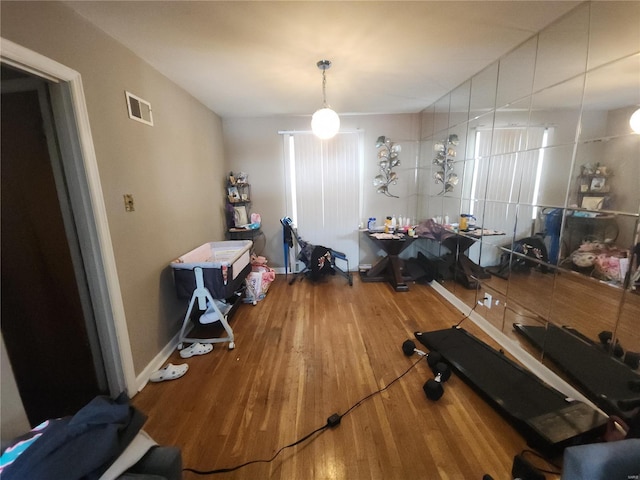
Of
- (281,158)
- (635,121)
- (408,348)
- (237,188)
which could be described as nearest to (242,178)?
(237,188)

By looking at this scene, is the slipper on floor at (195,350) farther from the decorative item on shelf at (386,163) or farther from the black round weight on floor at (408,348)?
the decorative item on shelf at (386,163)

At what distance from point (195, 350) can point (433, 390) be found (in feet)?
6.52

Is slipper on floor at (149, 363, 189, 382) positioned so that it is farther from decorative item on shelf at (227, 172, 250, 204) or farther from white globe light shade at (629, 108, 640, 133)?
white globe light shade at (629, 108, 640, 133)

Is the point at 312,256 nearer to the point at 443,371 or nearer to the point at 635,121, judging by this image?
the point at 443,371

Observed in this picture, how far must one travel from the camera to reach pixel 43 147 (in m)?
1.57

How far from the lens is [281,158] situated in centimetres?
431

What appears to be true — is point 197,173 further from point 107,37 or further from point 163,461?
point 163,461

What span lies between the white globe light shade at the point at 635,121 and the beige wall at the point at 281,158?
9.76 feet

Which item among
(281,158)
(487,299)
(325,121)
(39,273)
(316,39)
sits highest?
(316,39)

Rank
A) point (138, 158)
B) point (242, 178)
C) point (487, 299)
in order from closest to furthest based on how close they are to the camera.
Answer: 1. point (138, 158)
2. point (487, 299)
3. point (242, 178)

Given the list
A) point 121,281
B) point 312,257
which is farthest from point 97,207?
point 312,257

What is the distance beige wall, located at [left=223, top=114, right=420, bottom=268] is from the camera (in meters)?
4.23

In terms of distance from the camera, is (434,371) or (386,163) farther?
(386,163)

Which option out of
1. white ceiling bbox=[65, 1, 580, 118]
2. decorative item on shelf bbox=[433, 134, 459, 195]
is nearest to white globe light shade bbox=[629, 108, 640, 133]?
white ceiling bbox=[65, 1, 580, 118]
